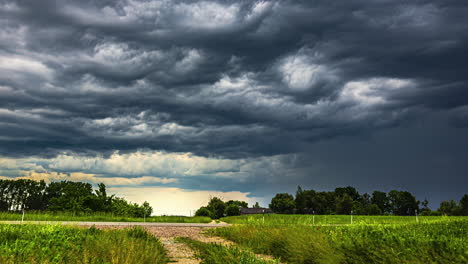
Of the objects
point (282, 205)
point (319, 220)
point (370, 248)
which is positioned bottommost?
point (282, 205)

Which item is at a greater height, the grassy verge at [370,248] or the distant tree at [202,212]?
the grassy verge at [370,248]

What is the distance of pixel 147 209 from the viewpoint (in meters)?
43.3

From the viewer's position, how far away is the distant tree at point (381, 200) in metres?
105

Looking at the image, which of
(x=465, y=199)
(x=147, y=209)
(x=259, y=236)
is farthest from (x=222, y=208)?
(x=259, y=236)

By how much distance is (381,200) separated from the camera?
10756 cm

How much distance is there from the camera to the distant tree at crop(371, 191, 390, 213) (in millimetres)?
104994

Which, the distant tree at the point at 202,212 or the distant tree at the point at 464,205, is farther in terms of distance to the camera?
the distant tree at the point at 464,205

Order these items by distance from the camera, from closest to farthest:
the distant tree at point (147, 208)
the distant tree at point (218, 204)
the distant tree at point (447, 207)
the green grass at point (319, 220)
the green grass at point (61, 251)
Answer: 1. the green grass at point (61, 251)
2. the green grass at point (319, 220)
3. the distant tree at point (147, 208)
4. the distant tree at point (218, 204)
5. the distant tree at point (447, 207)

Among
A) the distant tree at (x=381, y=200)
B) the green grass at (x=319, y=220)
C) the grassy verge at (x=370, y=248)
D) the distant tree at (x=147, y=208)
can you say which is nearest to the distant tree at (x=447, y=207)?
the distant tree at (x=381, y=200)

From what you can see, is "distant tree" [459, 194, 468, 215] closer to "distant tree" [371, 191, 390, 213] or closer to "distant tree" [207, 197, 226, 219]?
"distant tree" [371, 191, 390, 213]

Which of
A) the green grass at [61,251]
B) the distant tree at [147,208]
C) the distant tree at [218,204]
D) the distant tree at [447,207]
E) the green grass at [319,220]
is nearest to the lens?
the green grass at [61,251]

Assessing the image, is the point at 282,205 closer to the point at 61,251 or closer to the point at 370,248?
the point at 370,248

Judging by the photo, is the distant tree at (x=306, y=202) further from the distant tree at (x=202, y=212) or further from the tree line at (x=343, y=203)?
the distant tree at (x=202, y=212)

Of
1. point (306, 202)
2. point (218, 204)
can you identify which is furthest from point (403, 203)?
point (218, 204)
